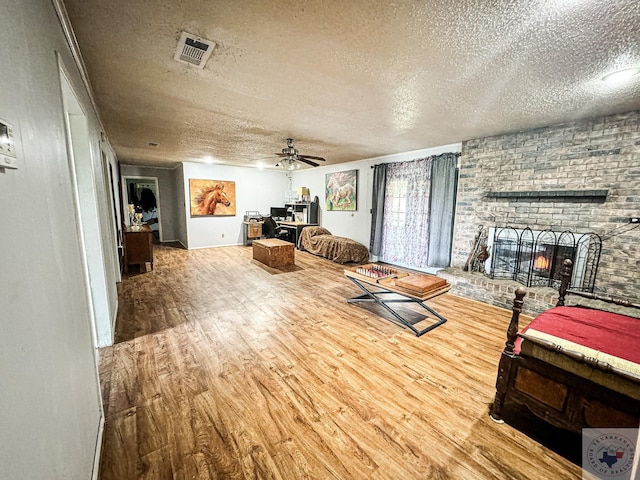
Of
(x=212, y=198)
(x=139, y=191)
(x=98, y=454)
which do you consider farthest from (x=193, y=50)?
(x=139, y=191)

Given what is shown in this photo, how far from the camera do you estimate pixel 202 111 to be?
2936mm

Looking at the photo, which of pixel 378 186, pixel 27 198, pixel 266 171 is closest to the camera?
pixel 27 198

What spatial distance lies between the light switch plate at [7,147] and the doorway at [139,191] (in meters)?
8.37

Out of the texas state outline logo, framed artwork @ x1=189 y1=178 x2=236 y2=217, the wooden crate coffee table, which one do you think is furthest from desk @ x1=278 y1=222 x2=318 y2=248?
the texas state outline logo

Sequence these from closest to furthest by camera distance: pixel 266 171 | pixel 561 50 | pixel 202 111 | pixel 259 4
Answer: pixel 259 4 → pixel 561 50 → pixel 202 111 → pixel 266 171

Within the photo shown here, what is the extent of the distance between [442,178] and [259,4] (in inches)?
162

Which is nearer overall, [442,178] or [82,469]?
[82,469]

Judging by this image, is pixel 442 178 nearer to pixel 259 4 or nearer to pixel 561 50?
pixel 561 50

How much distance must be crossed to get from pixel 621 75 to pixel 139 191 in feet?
34.5

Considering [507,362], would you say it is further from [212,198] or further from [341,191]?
[212,198]

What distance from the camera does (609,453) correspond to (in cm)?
132

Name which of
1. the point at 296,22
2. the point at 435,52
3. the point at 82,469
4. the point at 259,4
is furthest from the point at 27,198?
the point at 435,52

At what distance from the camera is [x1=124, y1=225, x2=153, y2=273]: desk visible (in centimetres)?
450

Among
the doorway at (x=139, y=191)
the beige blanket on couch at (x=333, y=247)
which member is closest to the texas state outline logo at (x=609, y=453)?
the beige blanket on couch at (x=333, y=247)
